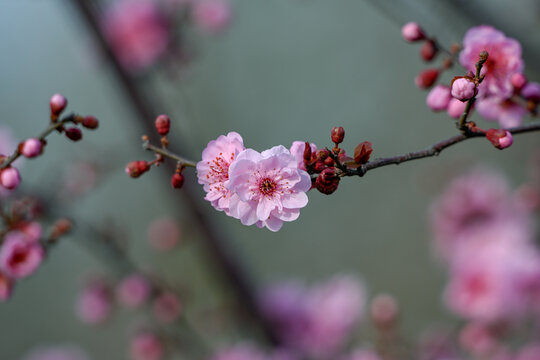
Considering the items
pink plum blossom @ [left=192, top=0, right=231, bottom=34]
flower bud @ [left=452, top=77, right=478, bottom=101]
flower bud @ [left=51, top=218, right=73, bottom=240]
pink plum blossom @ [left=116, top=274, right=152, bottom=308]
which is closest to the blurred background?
pink plum blossom @ [left=192, top=0, right=231, bottom=34]

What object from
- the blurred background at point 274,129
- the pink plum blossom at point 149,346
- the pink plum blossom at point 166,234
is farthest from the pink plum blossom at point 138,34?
the pink plum blossom at point 149,346

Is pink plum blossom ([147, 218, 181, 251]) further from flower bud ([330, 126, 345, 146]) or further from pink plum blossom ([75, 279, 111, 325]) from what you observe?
flower bud ([330, 126, 345, 146])

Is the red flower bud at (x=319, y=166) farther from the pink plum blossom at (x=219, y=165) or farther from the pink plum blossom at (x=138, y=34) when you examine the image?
the pink plum blossom at (x=138, y=34)

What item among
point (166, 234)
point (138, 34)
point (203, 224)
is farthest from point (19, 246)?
point (138, 34)

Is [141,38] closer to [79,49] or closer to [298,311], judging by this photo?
[79,49]

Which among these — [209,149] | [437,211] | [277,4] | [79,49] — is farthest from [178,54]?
[277,4]

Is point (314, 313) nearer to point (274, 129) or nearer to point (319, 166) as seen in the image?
point (319, 166)
